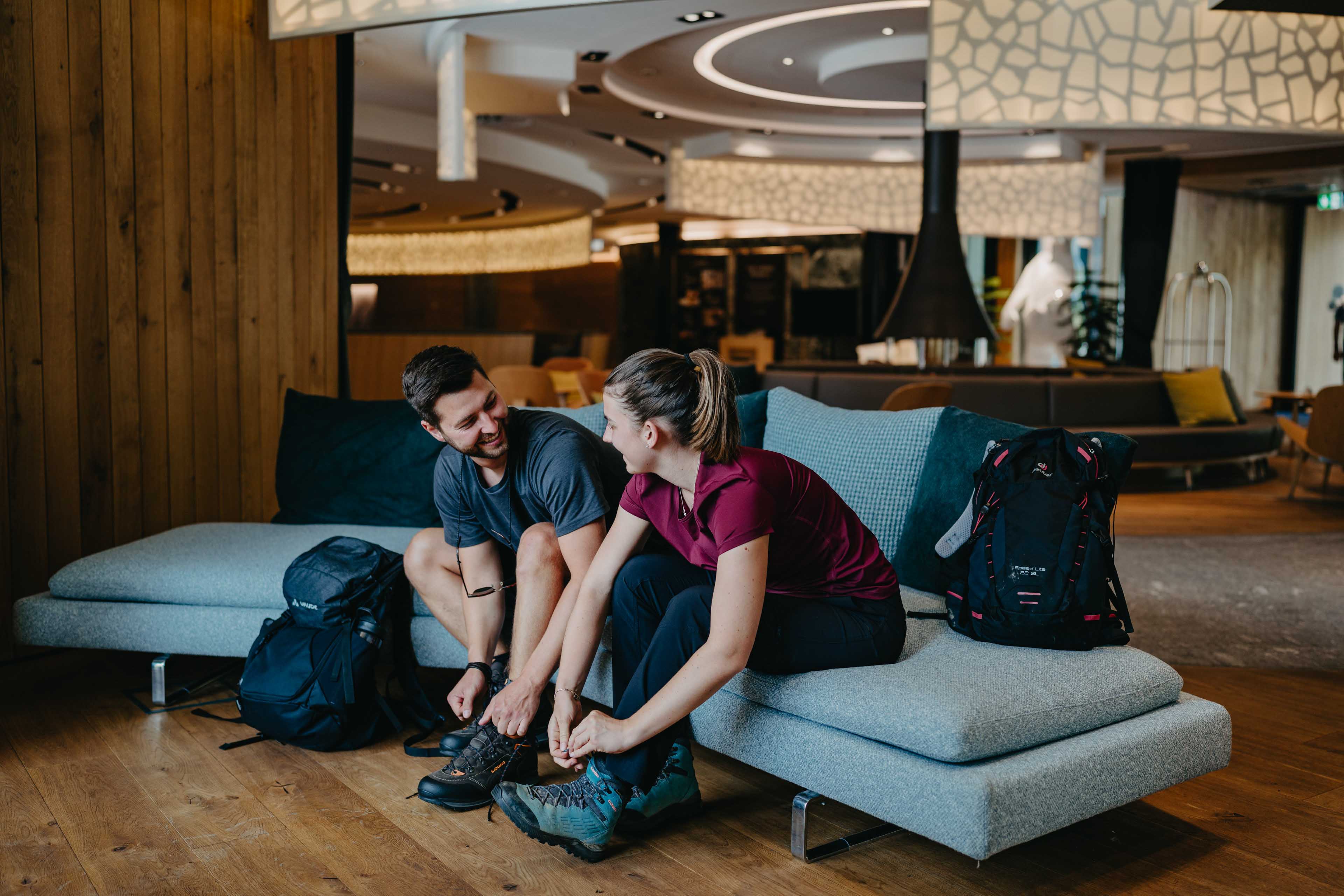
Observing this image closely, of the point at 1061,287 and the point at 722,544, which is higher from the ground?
the point at 1061,287

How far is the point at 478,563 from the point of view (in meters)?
2.69

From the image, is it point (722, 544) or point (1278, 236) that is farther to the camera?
point (1278, 236)

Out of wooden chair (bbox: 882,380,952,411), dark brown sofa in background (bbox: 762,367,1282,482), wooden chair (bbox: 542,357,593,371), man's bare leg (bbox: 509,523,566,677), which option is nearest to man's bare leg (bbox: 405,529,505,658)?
man's bare leg (bbox: 509,523,566,677)

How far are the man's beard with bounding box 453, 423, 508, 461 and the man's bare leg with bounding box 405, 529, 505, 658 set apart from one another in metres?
0.39

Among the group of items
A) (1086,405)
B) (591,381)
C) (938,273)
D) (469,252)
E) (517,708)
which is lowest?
(517,708)

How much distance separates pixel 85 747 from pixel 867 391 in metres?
5.51

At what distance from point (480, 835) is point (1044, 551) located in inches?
52.4

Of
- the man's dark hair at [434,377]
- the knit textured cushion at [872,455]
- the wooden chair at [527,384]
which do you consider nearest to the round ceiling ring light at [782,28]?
the wooden chair at [527,384]

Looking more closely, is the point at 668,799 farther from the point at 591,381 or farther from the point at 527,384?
the point at 527,384

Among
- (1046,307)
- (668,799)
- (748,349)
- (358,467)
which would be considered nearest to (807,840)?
(668,799)

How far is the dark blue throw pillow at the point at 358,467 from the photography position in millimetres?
3508

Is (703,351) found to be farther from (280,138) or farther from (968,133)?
(968,133)

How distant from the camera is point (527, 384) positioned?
848cm

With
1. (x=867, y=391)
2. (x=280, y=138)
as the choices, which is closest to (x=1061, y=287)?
(x=867, y=391)
